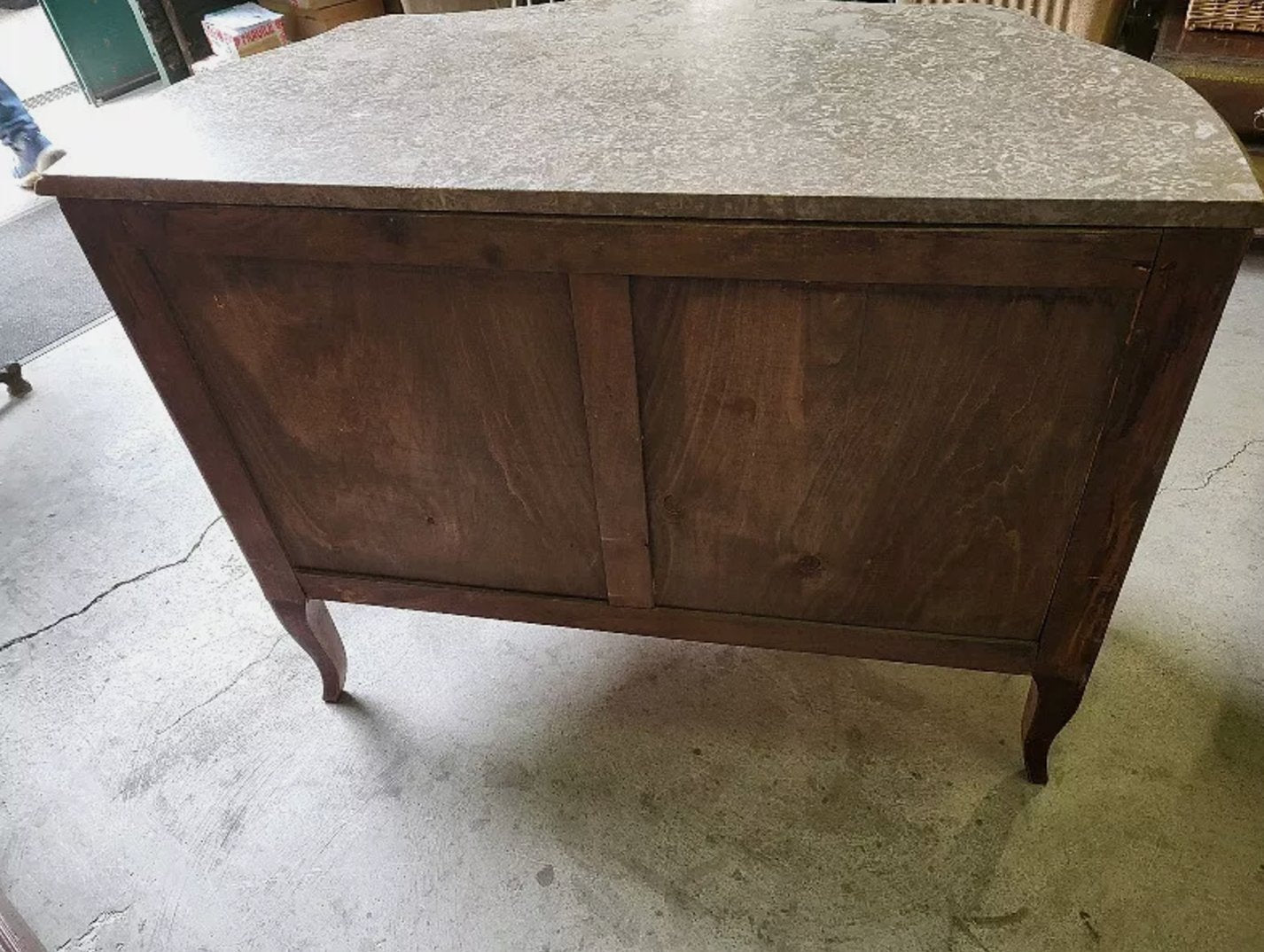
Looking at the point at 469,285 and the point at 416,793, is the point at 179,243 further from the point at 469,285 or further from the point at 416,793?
the point at 416,793

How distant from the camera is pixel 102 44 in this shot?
11.2 feet

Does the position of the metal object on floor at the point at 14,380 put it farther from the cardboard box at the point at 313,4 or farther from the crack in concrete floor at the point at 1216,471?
the crack in concrete floor at the point at 1216,471

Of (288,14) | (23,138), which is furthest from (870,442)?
(23,138)

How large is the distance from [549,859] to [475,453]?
58 cm

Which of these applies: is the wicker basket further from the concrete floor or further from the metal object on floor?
the metal object on floor

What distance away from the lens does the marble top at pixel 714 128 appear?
813 mm

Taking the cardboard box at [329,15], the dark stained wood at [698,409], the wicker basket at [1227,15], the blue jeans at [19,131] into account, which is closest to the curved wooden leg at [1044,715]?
the dark stained wood at [698,409]

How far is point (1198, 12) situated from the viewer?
85.9 inches

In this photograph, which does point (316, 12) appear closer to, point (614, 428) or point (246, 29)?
point (246, 29)

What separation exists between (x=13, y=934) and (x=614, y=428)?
78 cm

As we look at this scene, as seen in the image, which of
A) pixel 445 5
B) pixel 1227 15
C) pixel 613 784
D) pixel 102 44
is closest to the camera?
pixel 613 784

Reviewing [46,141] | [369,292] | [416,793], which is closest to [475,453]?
[369,292]

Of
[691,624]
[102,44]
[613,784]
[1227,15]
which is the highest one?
[1227,15]

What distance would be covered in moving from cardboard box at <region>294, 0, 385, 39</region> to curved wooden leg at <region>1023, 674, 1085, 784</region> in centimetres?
258
